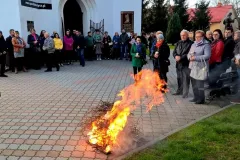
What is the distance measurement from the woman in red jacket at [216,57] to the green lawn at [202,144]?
244 cm

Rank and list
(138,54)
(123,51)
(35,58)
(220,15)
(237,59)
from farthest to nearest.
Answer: (220,15), (123,51), (35,58), (138,54), (237,59)

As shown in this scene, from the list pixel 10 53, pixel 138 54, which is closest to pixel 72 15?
pixel 10 53

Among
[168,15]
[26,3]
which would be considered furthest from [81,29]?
[168,15]

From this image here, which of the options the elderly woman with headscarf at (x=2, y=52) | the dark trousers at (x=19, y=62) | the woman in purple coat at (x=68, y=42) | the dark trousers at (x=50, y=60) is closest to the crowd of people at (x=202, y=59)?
the dark trousers at (x=50, y=60)

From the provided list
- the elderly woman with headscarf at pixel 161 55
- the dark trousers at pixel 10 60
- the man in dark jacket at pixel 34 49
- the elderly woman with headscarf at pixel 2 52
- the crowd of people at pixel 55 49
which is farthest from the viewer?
the man in dark jacket at pixel 34 49

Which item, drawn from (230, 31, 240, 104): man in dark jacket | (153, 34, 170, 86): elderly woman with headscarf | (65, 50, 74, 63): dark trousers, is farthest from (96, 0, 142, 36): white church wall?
(230, 31, 240, 104): man in dark jacket

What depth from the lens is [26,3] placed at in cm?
1376

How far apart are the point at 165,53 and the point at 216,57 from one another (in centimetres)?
150

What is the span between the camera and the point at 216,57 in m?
7.89

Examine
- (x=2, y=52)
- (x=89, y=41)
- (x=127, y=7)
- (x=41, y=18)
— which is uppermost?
(x=127, y=7)

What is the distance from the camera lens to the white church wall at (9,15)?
13500 mm

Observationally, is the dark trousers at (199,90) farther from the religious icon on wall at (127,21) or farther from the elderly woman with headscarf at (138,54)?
the religious icon on wall at (127,21)

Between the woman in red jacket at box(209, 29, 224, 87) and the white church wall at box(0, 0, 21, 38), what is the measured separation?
9.86 metres

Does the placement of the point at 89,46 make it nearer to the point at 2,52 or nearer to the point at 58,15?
the point at 58,15
